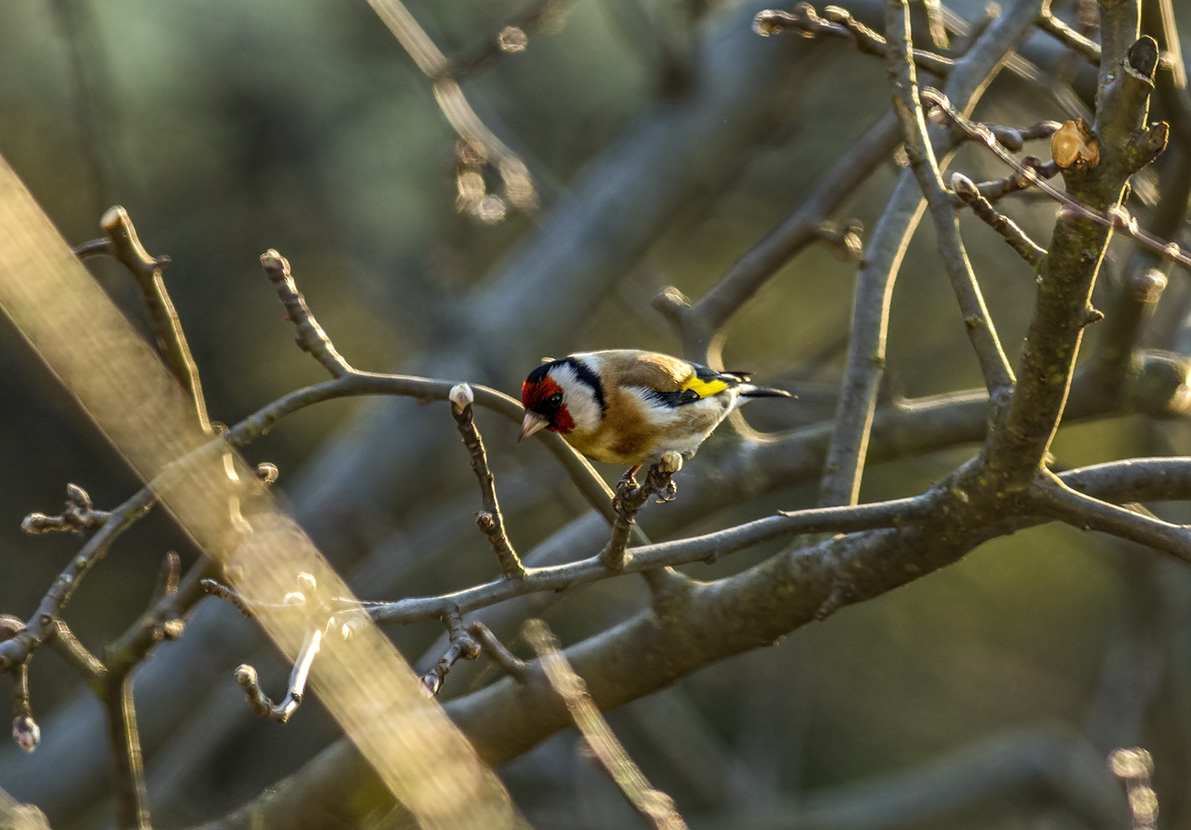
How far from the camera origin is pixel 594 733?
248 centimetres

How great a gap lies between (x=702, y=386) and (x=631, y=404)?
11.1 inches

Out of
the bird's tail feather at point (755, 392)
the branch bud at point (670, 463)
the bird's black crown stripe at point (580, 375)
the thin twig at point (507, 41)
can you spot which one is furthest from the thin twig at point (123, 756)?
the thin twig at point (507, 41)

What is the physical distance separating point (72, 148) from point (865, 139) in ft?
15.9

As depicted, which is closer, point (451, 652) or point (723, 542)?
point (451, 652)

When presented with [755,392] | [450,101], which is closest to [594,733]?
[755,392]

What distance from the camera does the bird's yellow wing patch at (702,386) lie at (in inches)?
138

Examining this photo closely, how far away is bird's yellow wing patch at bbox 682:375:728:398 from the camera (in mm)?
3506

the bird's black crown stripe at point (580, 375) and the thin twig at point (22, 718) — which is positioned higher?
the thin twig at point (22, 718)

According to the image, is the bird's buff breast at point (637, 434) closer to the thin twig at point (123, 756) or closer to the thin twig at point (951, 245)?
the thin twig at point (951, 245)

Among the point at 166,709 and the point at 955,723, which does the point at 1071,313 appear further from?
the point at 955,723

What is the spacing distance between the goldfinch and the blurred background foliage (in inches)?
74.7

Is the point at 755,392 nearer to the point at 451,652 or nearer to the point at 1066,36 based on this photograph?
the point at 1066,36

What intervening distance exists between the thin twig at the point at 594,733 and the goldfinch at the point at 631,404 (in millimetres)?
693

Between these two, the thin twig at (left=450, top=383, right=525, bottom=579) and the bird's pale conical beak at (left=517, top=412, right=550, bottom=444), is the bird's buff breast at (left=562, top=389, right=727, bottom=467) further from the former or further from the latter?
the thin twig at (left=450, top=383, right=525, bottom=579)
